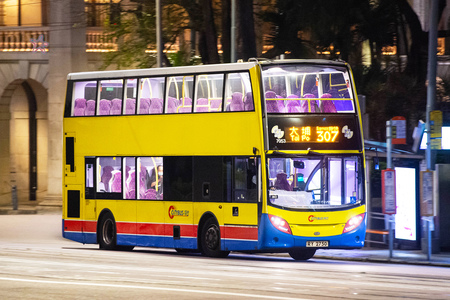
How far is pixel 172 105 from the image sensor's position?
2111 cm

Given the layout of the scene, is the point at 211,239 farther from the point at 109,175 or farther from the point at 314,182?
the point at 109,175

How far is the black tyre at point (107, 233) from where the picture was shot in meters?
22.8

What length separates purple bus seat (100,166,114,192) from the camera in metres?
22.7

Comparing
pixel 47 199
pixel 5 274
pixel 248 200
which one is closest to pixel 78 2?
pixel 47 199

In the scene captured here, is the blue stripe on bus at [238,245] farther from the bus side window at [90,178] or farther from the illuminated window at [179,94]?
the bus side window at [90,178]

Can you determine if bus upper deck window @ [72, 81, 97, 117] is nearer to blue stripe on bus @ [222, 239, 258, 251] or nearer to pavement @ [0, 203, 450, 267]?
blue stripe on bus @ [222, 239, 258, 251]

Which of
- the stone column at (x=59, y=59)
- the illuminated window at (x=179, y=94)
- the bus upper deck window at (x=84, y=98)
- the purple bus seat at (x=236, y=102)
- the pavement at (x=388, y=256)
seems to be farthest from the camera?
the stone column at (x=59, y=59)

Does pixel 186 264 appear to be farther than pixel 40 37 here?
No

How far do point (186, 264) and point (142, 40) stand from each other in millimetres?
13790

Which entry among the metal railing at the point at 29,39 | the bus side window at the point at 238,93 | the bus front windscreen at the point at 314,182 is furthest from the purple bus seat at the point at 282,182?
the metal railing at the point at 29,39

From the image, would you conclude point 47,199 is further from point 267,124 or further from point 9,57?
point 267,124

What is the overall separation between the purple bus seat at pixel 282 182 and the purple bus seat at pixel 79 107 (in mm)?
6105

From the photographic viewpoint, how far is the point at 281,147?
1902 cm

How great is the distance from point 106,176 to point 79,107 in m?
1.80
